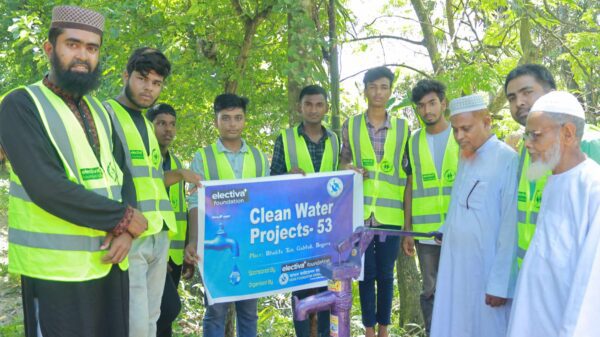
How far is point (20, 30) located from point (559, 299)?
5587 mm

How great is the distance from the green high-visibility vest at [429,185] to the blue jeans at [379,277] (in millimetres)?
313

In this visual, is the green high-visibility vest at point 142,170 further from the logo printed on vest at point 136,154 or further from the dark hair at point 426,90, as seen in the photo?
the dark hair at point 426,90

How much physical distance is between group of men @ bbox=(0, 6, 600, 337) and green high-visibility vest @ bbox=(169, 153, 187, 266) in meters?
0.01

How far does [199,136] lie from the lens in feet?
23.0

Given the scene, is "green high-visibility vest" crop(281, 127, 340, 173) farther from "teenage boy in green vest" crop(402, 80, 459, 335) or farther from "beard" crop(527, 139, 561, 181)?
"beard" crop(527, 139, 561, 181)

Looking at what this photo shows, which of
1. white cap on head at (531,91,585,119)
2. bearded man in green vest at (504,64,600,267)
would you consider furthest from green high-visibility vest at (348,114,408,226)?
white cap on head at (531,91,585,119)

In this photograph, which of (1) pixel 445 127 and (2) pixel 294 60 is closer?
(1) pixel 445 127

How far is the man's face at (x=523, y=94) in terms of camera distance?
11.9ft

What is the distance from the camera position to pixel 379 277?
4766 millimetres

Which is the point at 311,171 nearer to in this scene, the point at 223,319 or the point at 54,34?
the point at 223,319

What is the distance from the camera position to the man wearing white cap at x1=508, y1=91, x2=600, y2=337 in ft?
8.71

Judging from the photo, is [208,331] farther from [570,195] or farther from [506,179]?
[570,195]

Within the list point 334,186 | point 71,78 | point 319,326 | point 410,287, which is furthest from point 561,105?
point 410,287

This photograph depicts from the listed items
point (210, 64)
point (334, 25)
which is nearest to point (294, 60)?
point (334, 25)
